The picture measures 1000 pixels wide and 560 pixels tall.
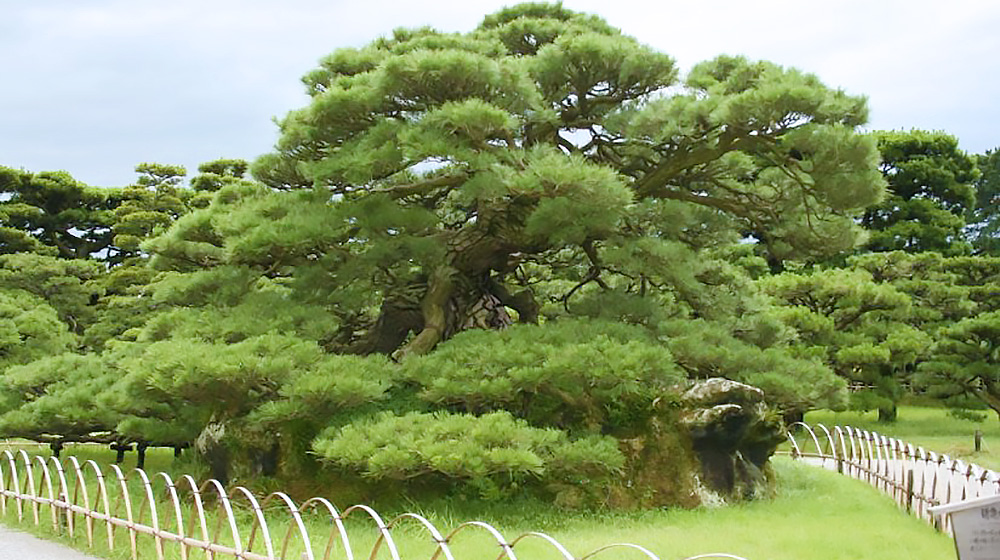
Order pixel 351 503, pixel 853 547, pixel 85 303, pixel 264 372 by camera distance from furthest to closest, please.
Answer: pixel 85 303
pixel 351 503
pixel 264 372
pixel 853 547

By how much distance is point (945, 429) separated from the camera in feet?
57.5

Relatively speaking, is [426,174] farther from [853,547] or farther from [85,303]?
[85,303]

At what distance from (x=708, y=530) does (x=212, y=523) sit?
3.95 metres

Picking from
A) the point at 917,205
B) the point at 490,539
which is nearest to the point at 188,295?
the point at 490,539

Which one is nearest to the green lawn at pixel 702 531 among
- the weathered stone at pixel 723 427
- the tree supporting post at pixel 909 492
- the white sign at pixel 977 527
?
the tree supporting post at pixel 909 492

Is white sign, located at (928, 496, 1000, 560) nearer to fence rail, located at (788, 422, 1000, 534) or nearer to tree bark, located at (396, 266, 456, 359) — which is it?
fence rail, located at (788, 422, 1000, 534)

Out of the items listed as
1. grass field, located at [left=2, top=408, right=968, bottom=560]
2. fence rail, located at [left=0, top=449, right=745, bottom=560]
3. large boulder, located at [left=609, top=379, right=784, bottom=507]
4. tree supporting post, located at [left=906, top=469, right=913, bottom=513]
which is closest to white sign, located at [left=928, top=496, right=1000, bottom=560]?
fence rail, located at [left=0, top=449, right=745, bottom=560]

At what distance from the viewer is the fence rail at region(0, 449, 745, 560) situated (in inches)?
195

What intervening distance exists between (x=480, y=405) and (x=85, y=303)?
49.4ft

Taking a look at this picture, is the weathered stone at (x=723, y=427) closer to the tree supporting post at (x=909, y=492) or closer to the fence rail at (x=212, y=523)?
the tree supporting post at (x=909, y=492)

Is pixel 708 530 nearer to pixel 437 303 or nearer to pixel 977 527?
pixel 437 303

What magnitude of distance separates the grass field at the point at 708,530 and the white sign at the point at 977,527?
308cm

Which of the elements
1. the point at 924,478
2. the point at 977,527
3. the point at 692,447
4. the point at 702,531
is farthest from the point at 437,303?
the point at 977,527

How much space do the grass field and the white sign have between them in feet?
10.1
